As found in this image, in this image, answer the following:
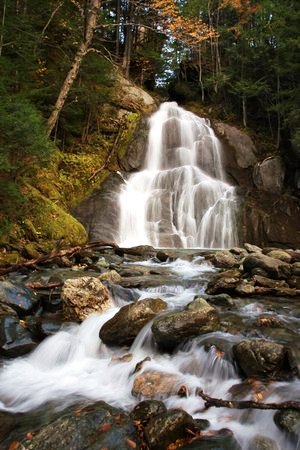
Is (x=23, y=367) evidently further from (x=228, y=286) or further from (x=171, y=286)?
(x=228, y=286)

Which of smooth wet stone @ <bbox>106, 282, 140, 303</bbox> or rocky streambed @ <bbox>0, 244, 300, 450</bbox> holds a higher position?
smooth wet stone @ <bbox>106, 282, 140, 303</bbox>

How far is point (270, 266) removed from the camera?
8141 mm

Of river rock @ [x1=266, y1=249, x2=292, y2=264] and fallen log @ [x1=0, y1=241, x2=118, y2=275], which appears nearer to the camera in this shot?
fallen log @ [x1=0, y1=241, x2=118, y2=275]

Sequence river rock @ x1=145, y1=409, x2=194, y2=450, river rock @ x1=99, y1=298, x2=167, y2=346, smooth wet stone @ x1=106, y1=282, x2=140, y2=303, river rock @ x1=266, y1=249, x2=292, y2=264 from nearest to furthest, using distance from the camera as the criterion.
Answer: river rock @ x1=145, y1=409, x2=194, y2=450 → river rock @ x1=99, y1=298, x2=167, y2=346 → smooth wet stone @ x1=106, y1=282, x2=140, y2=303 → river rock @ x1=266, y1=249, x2=292, y2=264

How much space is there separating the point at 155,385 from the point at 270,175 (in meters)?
15.4

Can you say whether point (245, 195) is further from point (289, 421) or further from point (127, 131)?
point (289, 421)

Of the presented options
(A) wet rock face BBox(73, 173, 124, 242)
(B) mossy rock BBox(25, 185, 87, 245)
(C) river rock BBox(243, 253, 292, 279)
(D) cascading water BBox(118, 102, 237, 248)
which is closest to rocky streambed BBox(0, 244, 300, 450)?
(C) river rock BBox(243, 253, 292, 279)

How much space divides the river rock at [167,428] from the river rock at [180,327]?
4.89 ft

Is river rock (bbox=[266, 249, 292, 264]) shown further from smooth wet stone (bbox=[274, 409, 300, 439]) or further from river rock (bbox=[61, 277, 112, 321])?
smooth wet stone (bbox=[274, 409, 300, 439])

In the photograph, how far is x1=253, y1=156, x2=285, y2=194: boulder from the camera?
17.6m

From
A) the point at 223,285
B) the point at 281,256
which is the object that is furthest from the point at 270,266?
the point at 281,256

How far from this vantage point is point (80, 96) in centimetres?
1620

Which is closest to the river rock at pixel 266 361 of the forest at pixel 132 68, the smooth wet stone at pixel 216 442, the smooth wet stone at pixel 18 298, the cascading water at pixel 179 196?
the smooth wet stone at pixel 216 442

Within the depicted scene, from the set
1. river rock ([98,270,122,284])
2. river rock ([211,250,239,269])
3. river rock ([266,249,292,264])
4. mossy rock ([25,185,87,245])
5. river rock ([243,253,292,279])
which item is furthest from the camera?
mossy rock ([25,185,87,245])
